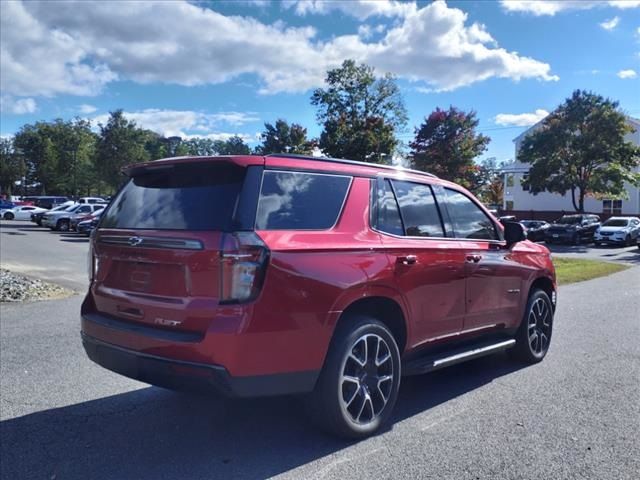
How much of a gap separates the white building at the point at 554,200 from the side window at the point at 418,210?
39.2m

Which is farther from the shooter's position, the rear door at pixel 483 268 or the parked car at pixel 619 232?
the parked car at pixel 619 232

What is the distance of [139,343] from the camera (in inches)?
139

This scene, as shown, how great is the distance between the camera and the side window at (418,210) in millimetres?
4477

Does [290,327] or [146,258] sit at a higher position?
[146,258]

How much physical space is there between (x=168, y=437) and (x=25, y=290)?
742 centimetres

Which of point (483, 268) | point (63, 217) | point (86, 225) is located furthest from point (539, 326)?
point (63, 217)

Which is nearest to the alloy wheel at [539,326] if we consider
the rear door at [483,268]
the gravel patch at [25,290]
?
the rear door at [483,268]

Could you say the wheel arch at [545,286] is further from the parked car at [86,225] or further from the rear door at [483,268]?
the parked car at [86,225]

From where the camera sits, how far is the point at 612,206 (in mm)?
47938

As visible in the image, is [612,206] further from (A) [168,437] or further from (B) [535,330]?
(A) [168,437]

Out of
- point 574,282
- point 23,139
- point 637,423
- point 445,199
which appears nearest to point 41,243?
point 574,282

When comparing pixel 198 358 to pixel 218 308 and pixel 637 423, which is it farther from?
pixel 637 423

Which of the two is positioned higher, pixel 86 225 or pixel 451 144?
pixel 451 144

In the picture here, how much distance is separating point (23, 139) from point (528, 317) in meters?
84.8
